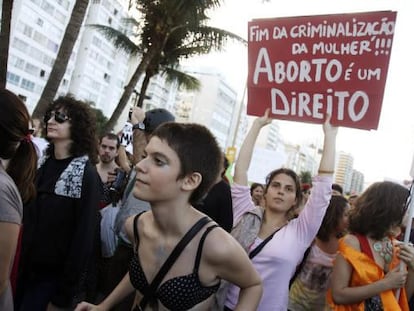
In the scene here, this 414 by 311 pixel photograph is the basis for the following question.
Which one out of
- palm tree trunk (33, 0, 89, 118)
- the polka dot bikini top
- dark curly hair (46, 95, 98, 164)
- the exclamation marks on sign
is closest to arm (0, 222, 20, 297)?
the polka dot bikini top

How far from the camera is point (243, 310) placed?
1818 millimetres

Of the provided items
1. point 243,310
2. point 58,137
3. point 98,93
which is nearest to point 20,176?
point 58,137

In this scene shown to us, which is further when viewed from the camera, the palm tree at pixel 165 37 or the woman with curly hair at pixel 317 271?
the palm tree at pixel 165 37

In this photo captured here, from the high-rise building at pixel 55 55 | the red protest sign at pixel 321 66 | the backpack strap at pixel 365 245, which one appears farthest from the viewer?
the high-rise building at pixel 55 55

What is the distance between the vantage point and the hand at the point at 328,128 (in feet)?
8.90

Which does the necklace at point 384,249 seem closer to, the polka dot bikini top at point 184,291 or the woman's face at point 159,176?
the polka dot bikini top at point 184,291

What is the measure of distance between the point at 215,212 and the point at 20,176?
1.70 metres

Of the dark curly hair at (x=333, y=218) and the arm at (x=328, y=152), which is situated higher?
the arm at (x=328, y=152)

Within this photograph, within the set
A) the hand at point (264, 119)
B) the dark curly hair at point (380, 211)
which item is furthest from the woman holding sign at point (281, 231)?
the hand at point (264, 119)

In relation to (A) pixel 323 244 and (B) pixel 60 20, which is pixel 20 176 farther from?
(B) pixel 60 20

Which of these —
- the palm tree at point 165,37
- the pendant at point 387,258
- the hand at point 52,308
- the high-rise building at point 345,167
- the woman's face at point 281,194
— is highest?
the high-rise building at point 345,167

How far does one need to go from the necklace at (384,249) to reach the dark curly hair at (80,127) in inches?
78.2

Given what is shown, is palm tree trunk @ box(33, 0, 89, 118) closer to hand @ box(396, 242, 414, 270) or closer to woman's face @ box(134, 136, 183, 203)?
woman's face @ box(134, 136, 183, 203)

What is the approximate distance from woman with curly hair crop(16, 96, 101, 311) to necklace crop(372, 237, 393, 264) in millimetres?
1812
